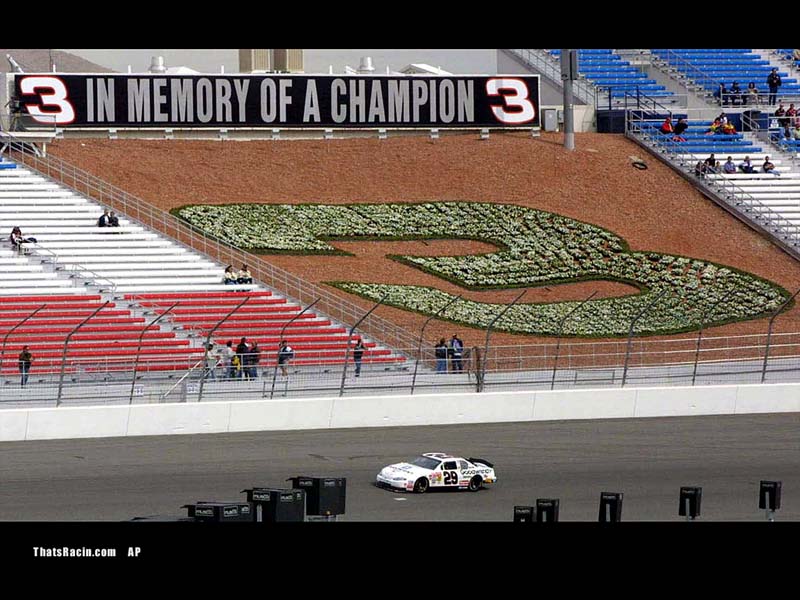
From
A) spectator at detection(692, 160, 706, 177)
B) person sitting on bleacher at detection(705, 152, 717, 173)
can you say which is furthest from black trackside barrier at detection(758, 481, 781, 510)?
person sitting on bleacher at detection(705, 152, 717, 173)

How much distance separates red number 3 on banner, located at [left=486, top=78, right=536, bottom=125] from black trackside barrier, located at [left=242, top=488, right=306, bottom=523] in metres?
37.4

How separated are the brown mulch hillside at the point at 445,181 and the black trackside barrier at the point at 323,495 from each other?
80.1ft

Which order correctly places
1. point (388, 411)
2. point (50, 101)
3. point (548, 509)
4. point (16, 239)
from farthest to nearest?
point (50, 101), point (16, 239), point (388, 411), point (548, 509)

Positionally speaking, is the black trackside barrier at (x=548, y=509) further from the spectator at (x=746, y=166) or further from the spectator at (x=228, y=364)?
the spectator at (x=746, y=166)

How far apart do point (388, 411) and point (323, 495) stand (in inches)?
419

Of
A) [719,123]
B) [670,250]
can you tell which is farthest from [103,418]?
[719,123]

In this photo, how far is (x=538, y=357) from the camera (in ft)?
85.3

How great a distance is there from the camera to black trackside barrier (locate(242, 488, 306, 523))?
13039mm

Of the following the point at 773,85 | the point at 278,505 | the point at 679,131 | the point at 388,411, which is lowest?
the point at 388,411

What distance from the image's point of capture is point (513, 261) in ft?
132

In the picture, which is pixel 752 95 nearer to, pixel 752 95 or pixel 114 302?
pixel 752 95

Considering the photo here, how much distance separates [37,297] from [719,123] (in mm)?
29151

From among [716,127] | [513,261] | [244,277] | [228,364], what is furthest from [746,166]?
[228,364]
